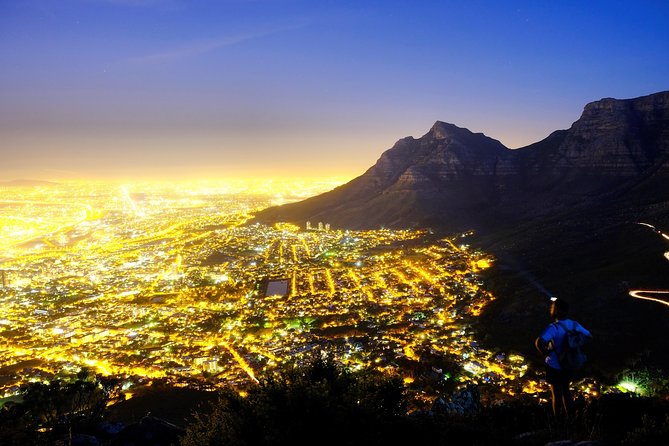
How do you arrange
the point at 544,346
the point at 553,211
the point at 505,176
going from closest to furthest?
the point at 544,346 → the point at 553,211 → the point at 505,176

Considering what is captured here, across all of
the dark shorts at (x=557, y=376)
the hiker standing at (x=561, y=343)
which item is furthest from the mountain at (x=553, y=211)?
the hiker standing at (x=561, y=343)

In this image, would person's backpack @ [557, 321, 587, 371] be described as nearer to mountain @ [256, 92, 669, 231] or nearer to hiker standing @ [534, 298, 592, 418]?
hiker standing @ [534, 298, 592, 418]

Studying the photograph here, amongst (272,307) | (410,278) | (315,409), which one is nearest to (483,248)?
(410,278)

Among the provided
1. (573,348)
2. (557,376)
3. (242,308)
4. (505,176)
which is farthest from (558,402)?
(505,176)

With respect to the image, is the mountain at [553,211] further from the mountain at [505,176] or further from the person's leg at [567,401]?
the person's leg at [567,401]

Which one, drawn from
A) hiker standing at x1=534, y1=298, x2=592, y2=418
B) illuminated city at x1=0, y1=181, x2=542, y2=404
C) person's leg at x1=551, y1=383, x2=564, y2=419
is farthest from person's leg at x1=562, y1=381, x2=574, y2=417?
illuminated city at x1=0, y1=181, x2=542, y2=404

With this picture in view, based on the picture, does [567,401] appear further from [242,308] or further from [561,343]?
[242,308]
